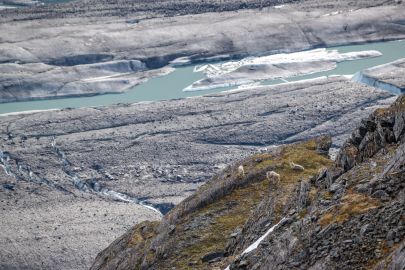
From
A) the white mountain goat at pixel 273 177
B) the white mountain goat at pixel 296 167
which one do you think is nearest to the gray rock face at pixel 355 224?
the white mountain goat at pixel 273 177

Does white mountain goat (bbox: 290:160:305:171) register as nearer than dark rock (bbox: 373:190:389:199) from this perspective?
No

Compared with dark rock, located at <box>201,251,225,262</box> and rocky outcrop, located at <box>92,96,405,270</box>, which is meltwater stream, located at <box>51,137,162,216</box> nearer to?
rocky outcrop, located at <box>92,96,405,270</box>

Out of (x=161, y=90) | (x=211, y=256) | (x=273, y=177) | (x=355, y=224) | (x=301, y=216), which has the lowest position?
(x=161, y=90)

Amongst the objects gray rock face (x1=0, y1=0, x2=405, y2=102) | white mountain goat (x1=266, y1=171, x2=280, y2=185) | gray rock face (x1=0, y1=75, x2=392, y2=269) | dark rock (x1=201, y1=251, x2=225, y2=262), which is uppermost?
white mountain goat (x1=266, y1=171, x2=280, y2=185)

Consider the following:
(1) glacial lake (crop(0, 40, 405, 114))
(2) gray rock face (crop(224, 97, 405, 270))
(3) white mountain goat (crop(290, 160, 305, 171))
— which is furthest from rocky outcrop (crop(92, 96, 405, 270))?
(1) glacial lake (crop(0, 40, 405, 114))

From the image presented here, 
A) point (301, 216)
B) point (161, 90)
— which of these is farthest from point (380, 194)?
point (161, 90)

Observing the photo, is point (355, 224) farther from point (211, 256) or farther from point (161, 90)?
point (161, 90)

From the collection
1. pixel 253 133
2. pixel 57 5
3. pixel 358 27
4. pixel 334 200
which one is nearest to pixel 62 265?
pixel 253 133
